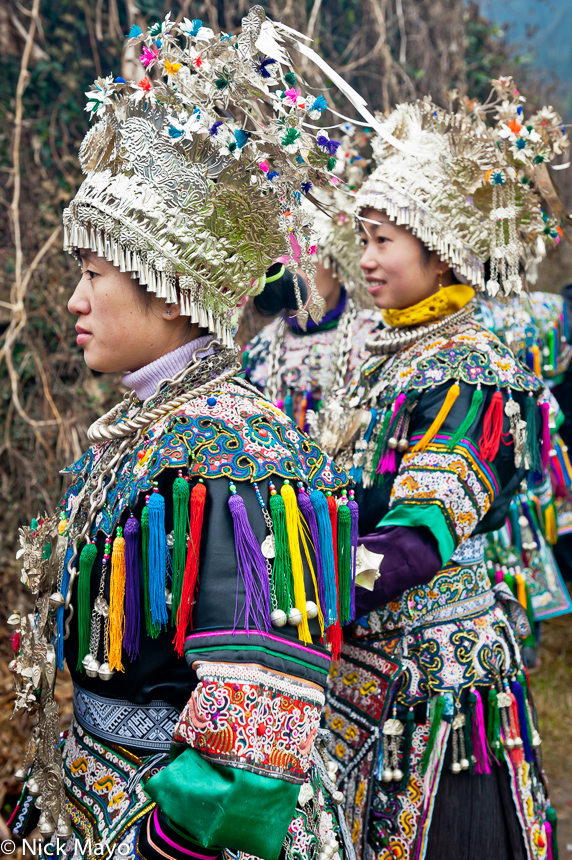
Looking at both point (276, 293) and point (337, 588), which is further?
point (276, 293)

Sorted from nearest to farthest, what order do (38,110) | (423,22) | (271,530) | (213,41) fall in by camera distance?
(271,530), (213,41), (38,110), (423,22)

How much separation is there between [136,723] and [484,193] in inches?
76.5

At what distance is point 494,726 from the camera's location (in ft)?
6.99

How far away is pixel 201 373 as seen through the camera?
57.6 inches

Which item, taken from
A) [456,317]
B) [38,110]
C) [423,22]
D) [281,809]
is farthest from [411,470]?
[423,22]

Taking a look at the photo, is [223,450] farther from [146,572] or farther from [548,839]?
[548,839]

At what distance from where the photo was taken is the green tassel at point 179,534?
1.22 m

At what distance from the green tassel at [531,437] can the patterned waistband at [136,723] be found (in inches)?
53.1

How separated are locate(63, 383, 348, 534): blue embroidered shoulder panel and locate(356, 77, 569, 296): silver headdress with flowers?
126 centimetres

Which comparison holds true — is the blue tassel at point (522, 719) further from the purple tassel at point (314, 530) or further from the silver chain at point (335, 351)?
the silver chain at point (335, 351)

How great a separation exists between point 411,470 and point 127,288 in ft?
3.24

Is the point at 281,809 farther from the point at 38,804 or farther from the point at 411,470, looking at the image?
the point at 411,470

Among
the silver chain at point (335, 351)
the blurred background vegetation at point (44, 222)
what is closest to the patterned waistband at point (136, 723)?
the silver chain at point (335, 351)

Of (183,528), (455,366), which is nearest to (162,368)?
(183,528)
